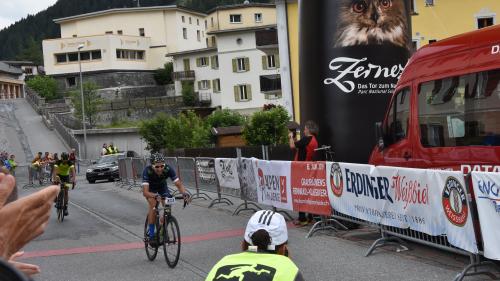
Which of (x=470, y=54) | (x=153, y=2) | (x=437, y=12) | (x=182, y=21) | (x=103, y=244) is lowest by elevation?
(x=103, y=244)

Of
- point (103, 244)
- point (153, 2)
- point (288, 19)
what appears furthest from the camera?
point (153, 2)

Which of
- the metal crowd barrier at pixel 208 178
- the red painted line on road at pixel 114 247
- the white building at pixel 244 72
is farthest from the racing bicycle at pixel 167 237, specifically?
the white building at pixel 244 72

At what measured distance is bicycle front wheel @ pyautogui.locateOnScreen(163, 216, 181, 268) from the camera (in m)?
10.2

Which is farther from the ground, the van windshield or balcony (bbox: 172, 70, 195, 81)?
balcony (bbox: 172, 70, 195, 81)

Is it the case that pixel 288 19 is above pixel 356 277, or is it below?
above

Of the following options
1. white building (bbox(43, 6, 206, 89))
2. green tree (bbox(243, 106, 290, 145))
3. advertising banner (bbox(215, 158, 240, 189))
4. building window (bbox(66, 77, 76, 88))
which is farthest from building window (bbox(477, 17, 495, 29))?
building window (bbox(66, 77, 76, 88))

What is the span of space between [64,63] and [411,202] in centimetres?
9915

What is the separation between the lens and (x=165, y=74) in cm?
10056

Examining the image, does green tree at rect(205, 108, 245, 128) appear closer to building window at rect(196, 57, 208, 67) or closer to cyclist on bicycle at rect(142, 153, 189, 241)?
building window at rect(196, 57, 208, 67)

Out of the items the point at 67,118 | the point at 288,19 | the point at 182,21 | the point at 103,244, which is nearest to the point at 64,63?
the point at 182,21

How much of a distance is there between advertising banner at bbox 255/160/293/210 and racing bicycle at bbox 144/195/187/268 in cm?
334

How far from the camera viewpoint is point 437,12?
4441 centimetres

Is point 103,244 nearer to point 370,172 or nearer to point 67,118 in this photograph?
point 370,172

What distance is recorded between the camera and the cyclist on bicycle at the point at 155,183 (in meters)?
10.9
